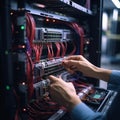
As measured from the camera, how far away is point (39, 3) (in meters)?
1.57

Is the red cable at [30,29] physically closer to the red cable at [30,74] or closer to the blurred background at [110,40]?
the red cable at [30,74]

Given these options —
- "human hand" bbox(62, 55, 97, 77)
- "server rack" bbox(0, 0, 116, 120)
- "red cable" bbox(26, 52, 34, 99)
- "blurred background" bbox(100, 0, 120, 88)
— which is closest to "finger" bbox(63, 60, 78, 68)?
"human hand" bbox(62, 55, 97, 77)

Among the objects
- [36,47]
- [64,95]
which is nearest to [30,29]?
[36,47]

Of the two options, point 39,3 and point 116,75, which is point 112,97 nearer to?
point 116,75

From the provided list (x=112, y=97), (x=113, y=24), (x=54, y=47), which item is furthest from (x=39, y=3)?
(x=113, y=24)

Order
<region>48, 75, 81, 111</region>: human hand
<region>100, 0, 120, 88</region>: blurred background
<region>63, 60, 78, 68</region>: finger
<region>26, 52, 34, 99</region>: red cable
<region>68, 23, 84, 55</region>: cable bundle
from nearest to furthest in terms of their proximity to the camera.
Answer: <region>48, 75, 81, 111</region>: human hand < <region>26, 52, 34, 99</region>: red cable < <region>63, 60, 78, 68</region>: finger < <region>68, 23, 84, 55</region>: cable bundle < <region>100, 0, 120, 88</region>: blurred background

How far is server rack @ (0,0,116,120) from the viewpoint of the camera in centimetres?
106

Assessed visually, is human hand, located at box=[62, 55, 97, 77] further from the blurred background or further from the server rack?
the blurred background

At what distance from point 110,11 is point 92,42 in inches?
324

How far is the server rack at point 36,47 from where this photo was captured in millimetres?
1064

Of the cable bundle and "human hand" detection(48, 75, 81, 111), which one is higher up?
the cable bundle

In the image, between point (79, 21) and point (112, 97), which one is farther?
point (79, 21)

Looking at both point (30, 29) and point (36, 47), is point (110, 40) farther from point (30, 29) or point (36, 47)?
point (30, 29)

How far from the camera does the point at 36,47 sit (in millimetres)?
1516
